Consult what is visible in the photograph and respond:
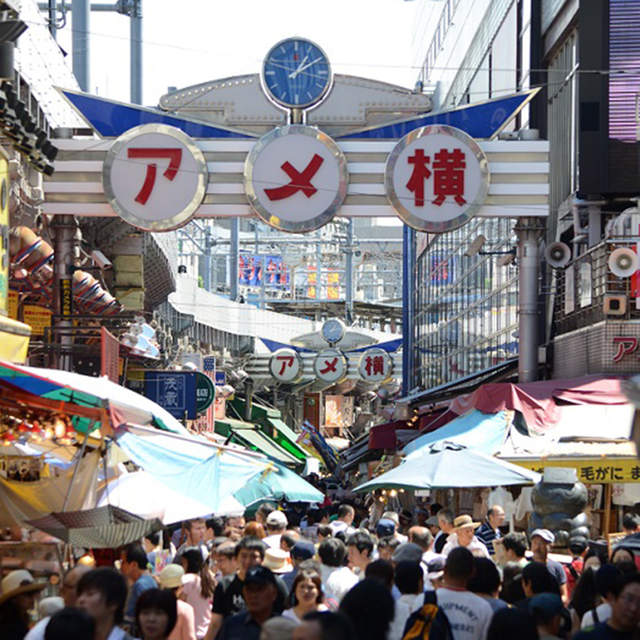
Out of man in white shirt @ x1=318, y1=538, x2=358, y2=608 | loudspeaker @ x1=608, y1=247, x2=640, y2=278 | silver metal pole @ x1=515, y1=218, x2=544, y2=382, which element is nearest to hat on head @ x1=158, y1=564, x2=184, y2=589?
man in white shirt @ x1=318, y1=538, x2=358, y2=608

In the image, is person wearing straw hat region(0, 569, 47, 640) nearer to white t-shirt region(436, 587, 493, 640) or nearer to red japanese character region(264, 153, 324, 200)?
white t-shirt region(436, 587, 493, 640)

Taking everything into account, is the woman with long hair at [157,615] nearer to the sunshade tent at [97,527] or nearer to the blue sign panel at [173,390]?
the sunshade tent at [97,527]

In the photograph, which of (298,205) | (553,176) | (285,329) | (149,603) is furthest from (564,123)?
(285,329)

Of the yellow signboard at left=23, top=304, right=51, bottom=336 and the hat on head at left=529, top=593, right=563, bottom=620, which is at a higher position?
the yellow signboard at left=23, top=304, right=51, bottom=336

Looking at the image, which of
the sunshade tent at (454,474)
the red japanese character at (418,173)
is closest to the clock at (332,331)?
the red japanese character at (418,173)

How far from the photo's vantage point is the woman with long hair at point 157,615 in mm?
6754

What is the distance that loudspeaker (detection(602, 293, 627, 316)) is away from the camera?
69.4 ft

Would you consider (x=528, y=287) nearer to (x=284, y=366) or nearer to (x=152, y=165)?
(x=152, y=165)

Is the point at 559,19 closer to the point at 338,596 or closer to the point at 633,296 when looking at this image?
the point at 633,296

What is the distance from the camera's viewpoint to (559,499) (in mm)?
14859

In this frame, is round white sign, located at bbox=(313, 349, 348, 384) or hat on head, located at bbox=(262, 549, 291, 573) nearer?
hat on head, located at bbox=(262, 549, 291, 573)

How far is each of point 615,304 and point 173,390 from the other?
35.3ft

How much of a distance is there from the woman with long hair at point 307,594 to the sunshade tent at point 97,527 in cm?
331

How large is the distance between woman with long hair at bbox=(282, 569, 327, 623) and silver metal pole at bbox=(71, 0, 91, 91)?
2435cm
